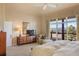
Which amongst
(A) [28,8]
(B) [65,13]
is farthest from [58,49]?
(A) [28,8]

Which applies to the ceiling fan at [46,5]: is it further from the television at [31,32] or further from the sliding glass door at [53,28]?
the television at [31,32]

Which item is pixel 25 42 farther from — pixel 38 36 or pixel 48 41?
pixel 48 41

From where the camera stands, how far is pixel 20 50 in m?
2.81

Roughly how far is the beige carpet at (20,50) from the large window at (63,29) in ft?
1.61

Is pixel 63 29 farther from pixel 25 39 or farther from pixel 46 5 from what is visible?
pixel 25 39

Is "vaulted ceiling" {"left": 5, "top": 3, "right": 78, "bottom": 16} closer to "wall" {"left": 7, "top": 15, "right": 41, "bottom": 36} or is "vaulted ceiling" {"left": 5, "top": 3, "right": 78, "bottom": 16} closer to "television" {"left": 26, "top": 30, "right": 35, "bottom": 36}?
"wall" {"left": 7, "top": 15, "right": 41, "bottom": 36}

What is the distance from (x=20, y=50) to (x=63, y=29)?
3.28ft

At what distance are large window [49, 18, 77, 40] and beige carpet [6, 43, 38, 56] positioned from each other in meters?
0.49

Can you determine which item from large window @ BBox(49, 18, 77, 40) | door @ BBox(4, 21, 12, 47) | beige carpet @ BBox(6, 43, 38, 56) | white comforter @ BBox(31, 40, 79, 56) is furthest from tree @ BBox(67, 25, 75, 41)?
door @ BBox(4, 21, 12, 47)

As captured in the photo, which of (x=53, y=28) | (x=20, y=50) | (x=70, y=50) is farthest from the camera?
(x=53, y=28)

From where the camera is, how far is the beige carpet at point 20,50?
8.95 feet

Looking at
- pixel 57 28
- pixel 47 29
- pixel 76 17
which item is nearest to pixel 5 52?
pixel 47 29

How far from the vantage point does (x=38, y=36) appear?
284 cm

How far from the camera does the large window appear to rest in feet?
9.23
